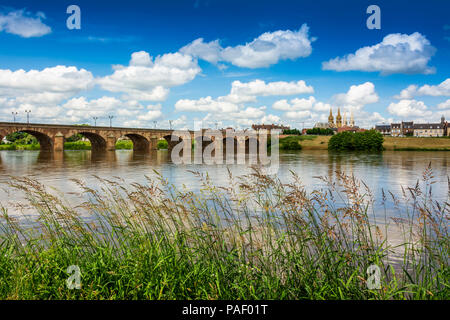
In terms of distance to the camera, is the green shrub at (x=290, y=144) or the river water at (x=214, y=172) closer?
the river water at (x=214, y=172)

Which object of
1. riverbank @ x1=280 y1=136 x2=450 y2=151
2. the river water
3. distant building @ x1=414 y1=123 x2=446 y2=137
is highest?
distant building @ x1=414 y1=123 x2=446 y2=137

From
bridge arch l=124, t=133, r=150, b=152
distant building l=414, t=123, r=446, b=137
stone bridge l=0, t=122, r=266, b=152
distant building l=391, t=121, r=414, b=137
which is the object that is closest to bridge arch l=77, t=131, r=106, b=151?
stone bridge l=0, t=122, r=266, b=152

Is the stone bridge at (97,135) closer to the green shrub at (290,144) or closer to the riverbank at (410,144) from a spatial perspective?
the green shrub at (290,144)

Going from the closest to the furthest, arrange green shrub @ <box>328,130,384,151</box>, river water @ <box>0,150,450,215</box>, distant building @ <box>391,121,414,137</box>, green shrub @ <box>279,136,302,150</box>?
river water @ <box>0,150,450,215</box> → green shrub @ <box>328,130,384,151</box> → green shrub @ <box>279,136,302,150</box> → distant building @ <box>391,121,414,137</box>

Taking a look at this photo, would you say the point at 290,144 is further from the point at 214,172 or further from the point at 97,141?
the point at 214,172

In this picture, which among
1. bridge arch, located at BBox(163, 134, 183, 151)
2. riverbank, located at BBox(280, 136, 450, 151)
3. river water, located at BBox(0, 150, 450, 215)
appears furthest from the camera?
bridge arch, located at BBox(163, 134, 183, 151)

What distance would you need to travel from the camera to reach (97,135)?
8325 centimetres

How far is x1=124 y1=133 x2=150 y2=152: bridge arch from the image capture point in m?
93.8

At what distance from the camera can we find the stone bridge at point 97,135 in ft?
228

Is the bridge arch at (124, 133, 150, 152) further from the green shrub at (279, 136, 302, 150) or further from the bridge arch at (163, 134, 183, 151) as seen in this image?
the green shrub at (279, 136, 302, 150)

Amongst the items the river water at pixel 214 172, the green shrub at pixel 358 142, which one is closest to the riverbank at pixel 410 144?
the green shrub at pixel 358 142
